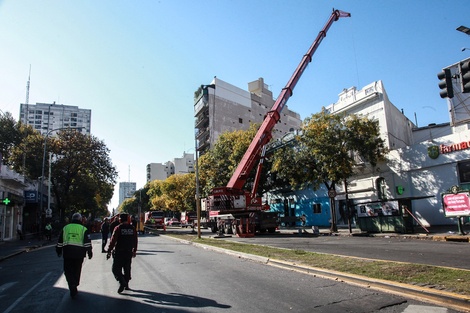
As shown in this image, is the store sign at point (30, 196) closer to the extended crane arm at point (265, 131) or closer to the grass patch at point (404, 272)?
the extended crane arm at point (265, 131)

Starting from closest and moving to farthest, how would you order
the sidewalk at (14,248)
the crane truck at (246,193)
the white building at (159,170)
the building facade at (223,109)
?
1. the sidewalk at (14,248)
2. the crane truck at (246,193)
3. the building facade at (223,109)
4. the white building at (159,170)

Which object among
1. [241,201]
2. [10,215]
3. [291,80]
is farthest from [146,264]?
[10,215]

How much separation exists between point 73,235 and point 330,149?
19.5 m

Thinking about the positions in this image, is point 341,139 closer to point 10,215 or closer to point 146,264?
point 146,264

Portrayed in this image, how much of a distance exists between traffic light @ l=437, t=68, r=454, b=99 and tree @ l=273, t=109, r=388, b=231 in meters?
13.1

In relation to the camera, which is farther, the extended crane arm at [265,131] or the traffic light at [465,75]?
the extended crane arm at [265,131]

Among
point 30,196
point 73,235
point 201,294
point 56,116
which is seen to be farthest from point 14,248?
point 56,116

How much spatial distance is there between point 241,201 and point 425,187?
13.6 m

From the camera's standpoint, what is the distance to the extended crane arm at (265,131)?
24969 mm

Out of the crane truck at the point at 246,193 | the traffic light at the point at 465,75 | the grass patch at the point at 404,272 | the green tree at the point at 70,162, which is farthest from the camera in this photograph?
the green tree at the point at 70,162

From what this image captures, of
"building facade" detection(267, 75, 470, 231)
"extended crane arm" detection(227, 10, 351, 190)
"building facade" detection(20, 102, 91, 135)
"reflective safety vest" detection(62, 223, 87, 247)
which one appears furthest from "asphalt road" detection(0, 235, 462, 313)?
"building facade" detection(20, 102, 91, 135)

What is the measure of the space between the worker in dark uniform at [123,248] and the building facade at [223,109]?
59859 mm

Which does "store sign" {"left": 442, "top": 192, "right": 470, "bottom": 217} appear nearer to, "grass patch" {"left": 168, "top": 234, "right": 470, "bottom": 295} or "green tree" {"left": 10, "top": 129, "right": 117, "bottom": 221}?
"grass patch" {"left": 168, "top": 234, "right": 470, "bottom": 295}

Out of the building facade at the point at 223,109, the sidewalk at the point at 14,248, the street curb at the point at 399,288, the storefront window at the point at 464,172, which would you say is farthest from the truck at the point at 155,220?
the street curb at the point at 399,288
